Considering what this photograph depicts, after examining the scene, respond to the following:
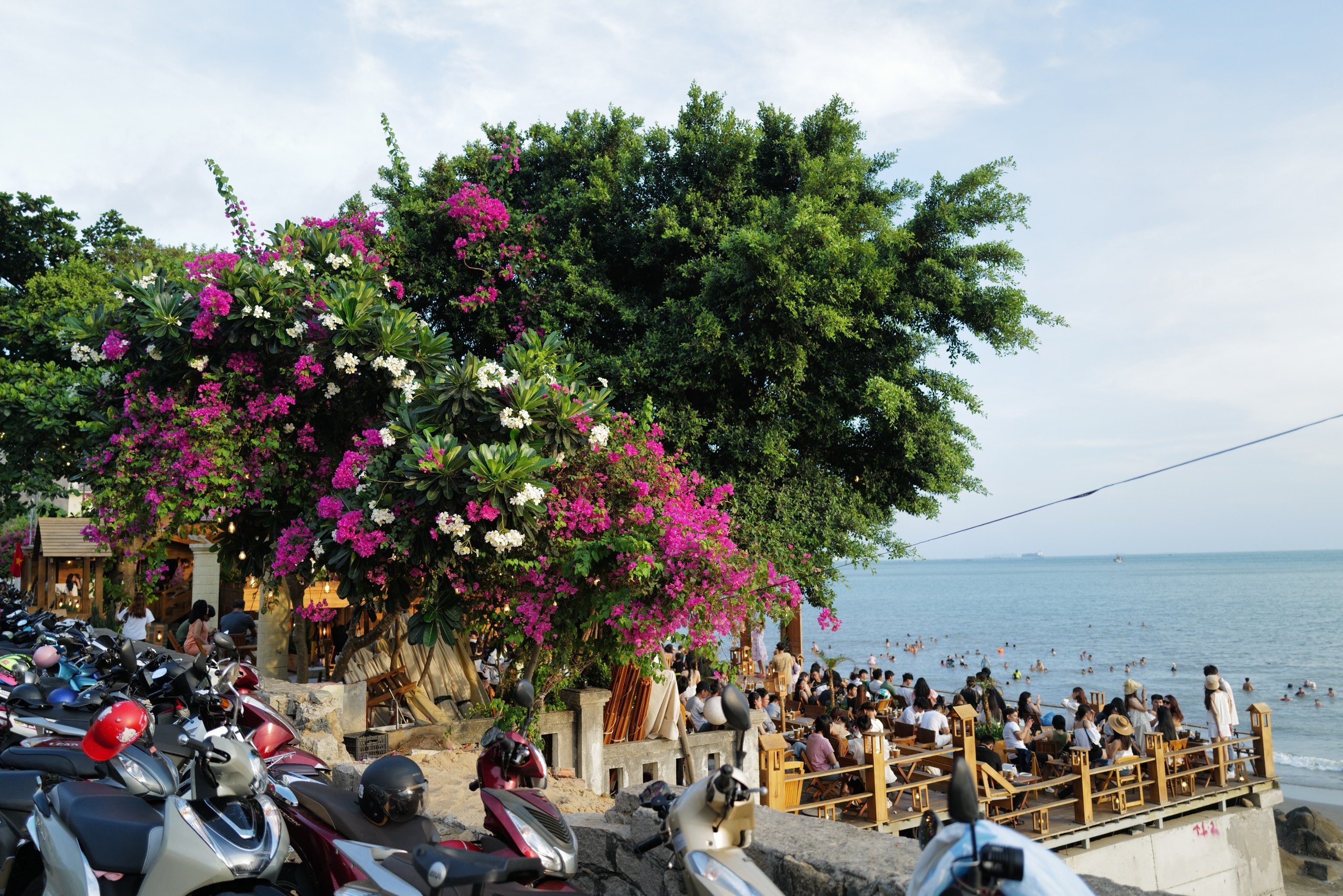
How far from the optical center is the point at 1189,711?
3975cm

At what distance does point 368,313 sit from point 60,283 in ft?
39.8

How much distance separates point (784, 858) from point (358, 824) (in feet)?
6.35

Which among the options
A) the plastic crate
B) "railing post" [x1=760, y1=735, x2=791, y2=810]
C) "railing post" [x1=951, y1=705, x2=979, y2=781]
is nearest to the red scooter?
the plastic crate

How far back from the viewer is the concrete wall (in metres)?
11.6

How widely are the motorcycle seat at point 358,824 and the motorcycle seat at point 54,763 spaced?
5.81 feet

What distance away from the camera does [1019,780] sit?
11656mm

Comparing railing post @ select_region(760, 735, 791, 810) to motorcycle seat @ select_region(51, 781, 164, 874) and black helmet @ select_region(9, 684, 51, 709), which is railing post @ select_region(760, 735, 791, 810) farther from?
black helmet @ select_region(9, 684, 51, 709)

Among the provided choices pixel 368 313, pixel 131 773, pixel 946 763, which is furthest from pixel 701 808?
pixel 946 763

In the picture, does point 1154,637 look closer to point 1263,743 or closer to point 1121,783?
point 1263,743

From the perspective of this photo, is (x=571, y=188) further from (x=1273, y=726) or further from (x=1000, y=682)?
(x=1000, y=682)

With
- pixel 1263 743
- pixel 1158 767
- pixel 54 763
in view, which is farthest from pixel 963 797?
pixel 1263 743

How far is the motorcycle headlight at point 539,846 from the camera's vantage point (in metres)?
3.88

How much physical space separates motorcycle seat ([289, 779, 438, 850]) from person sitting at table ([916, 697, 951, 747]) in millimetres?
9440

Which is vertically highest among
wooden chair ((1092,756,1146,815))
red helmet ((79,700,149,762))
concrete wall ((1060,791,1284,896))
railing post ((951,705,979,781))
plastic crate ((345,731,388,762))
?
red helmet ((79,700,149,762))
